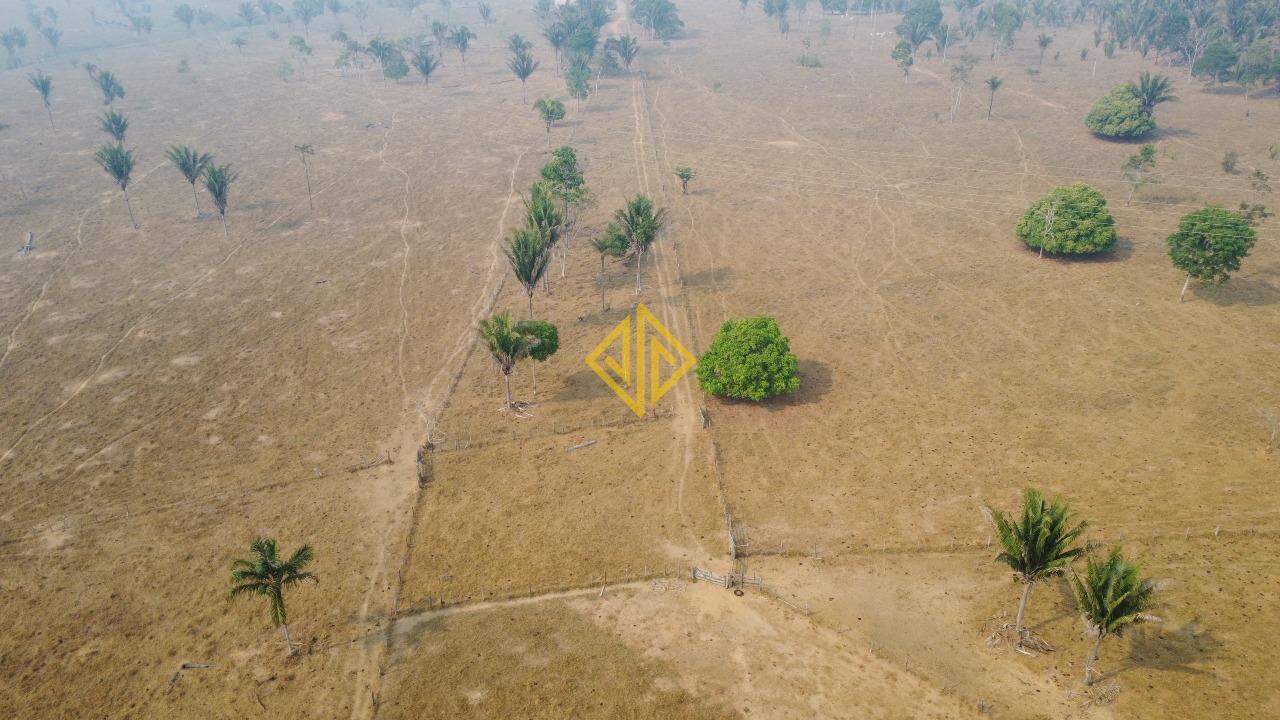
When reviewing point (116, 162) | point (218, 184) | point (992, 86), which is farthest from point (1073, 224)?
point (116, 162)

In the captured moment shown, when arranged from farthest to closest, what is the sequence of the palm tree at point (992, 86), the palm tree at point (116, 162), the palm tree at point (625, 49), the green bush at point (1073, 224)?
the palm tree at point (625, 49) → the palm tree at point (992, 86) → the palm tree at point (116, 162) → the green bush at point (1073, 224)

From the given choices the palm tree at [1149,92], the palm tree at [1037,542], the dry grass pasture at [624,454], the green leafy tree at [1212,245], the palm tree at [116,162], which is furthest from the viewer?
the palm tree at [1149,92]

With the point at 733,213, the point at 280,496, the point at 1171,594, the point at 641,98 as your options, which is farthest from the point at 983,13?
the point at 280,496

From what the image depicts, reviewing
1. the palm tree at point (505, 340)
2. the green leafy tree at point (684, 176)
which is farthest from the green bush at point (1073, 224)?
the palm tree at point (505, 340)

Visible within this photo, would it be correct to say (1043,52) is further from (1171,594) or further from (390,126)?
(1171,594)

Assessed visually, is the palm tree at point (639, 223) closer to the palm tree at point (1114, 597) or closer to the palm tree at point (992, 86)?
the palm tree at point (1114, 597)

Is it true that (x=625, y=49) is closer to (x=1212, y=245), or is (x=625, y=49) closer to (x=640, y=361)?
(x=640, y=361)
